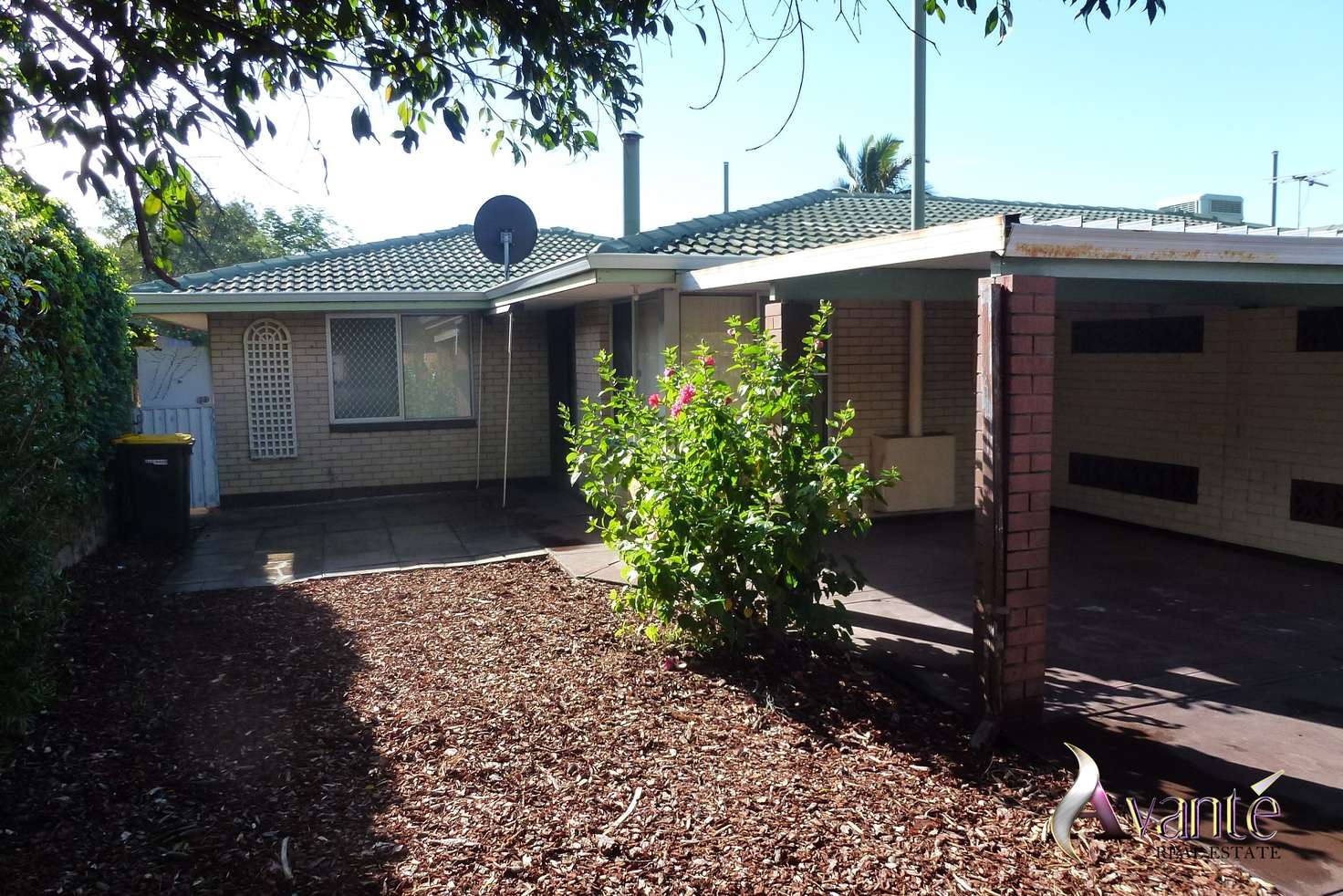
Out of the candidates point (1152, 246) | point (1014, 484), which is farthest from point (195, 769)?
point (1152, 246)

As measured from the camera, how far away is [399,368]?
12883 millimetres

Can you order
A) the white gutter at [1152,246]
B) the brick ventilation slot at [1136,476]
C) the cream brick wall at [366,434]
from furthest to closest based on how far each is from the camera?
the cream brick wall at [366,434] < the brick ventilation slot at [1136,476] < the white gutter at [1152,246]

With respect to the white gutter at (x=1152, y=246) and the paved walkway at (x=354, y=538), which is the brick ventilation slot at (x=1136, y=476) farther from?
the paved walkway at (x=354, y=538)

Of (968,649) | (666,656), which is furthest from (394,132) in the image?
(968,649)

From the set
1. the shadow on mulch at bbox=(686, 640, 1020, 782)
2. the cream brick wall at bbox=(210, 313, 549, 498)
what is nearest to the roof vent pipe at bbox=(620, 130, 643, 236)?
the cream brick wall at bbox=(210, 313, 549, 498)

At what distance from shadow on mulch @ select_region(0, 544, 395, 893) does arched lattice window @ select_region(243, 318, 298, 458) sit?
20.1 feet

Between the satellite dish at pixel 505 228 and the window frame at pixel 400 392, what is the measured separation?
128cm

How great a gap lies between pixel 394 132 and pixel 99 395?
19.0 ft

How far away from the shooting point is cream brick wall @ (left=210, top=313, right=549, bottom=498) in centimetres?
1215

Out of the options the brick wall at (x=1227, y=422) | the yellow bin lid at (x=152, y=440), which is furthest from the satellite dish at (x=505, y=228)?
the brick wall at (x=1227, y=422)

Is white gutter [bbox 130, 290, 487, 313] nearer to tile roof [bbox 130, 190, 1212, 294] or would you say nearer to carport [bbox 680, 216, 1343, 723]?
tile roof [bbox 130, 190, 1212, 294]

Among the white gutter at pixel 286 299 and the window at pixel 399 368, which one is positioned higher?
the white gutter at pixel 286 299

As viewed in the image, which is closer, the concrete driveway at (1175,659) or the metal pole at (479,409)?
the concrete driveway at (1175,659)

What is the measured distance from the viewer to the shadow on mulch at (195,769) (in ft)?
10.8
